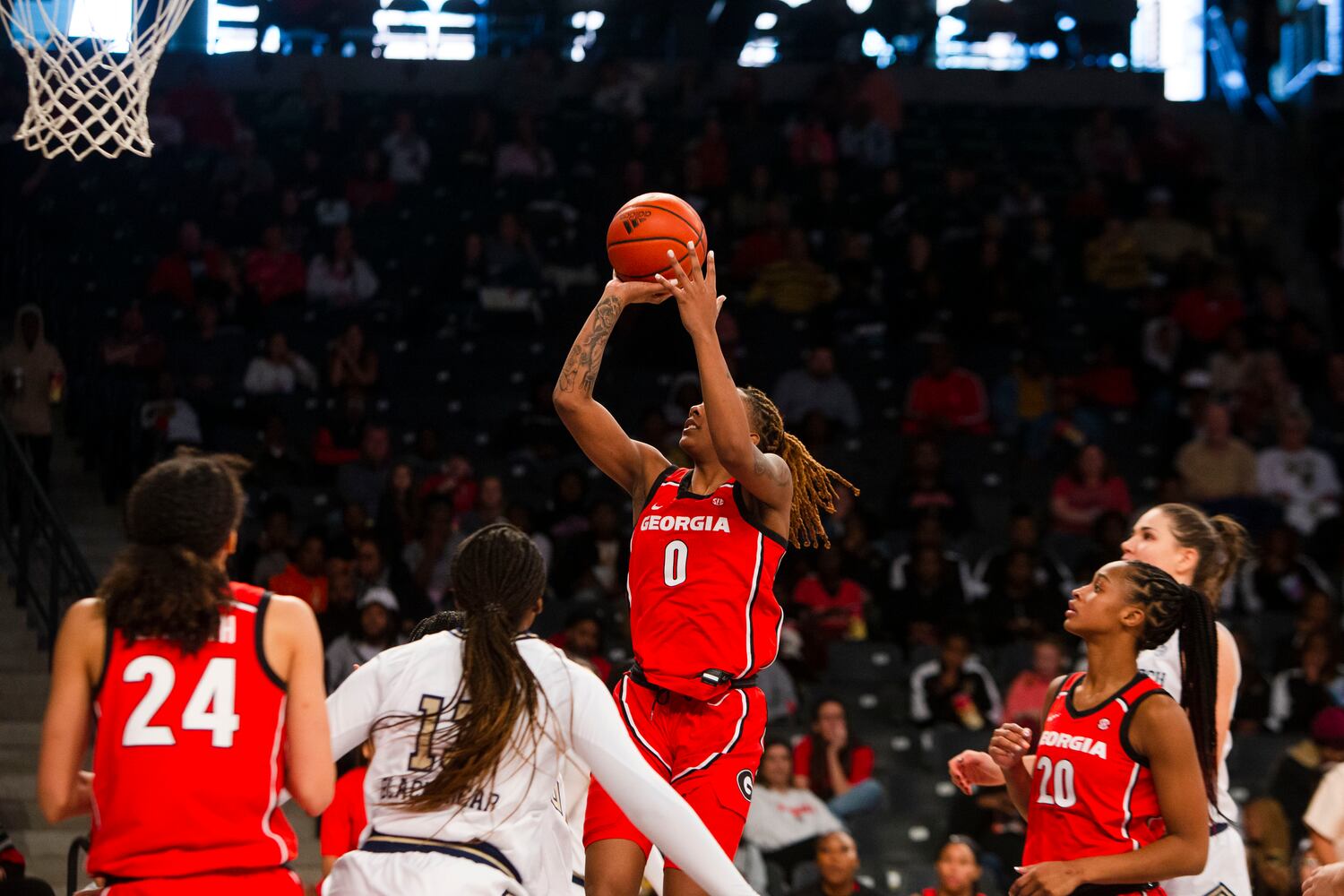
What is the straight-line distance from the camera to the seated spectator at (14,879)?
6.32m

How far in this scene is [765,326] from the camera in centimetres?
1327

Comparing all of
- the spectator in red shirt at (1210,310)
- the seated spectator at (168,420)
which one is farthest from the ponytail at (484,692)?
the spectator in red shirt at (1210,310)

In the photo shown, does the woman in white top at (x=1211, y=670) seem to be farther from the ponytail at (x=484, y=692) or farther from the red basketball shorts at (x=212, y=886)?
the red basketball shorts at (x=212, y=886)

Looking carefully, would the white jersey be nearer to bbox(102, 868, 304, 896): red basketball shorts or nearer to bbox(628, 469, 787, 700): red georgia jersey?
bbox(102, 868, 304, 896): red basketball shorts

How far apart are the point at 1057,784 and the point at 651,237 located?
6.09 feet

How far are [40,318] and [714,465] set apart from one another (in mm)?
7692

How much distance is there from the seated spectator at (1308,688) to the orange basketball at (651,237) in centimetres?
599

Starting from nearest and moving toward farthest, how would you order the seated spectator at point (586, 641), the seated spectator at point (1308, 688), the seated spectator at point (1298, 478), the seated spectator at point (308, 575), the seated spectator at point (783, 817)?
the seated spectator at point (783, 817)
the seated spectator at point (586, 641)
the seated spectator at point (1308, 688)
the seated spectator at point (308, 575)
the seated spectator at point (1298, 478)

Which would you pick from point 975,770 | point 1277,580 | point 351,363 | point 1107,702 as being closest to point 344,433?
point 351,363

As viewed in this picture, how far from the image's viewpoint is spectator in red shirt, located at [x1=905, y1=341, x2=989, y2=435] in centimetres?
1210

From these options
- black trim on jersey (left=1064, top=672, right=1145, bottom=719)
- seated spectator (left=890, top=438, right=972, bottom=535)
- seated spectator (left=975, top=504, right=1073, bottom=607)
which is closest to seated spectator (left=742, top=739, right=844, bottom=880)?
seated spectator (left=975, top=504, right=1073, bottom=607)

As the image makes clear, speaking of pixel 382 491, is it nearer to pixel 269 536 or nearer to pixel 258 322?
pixel 269 536

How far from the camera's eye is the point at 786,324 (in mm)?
13336

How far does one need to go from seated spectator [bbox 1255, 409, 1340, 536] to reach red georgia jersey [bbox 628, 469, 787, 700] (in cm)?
795
